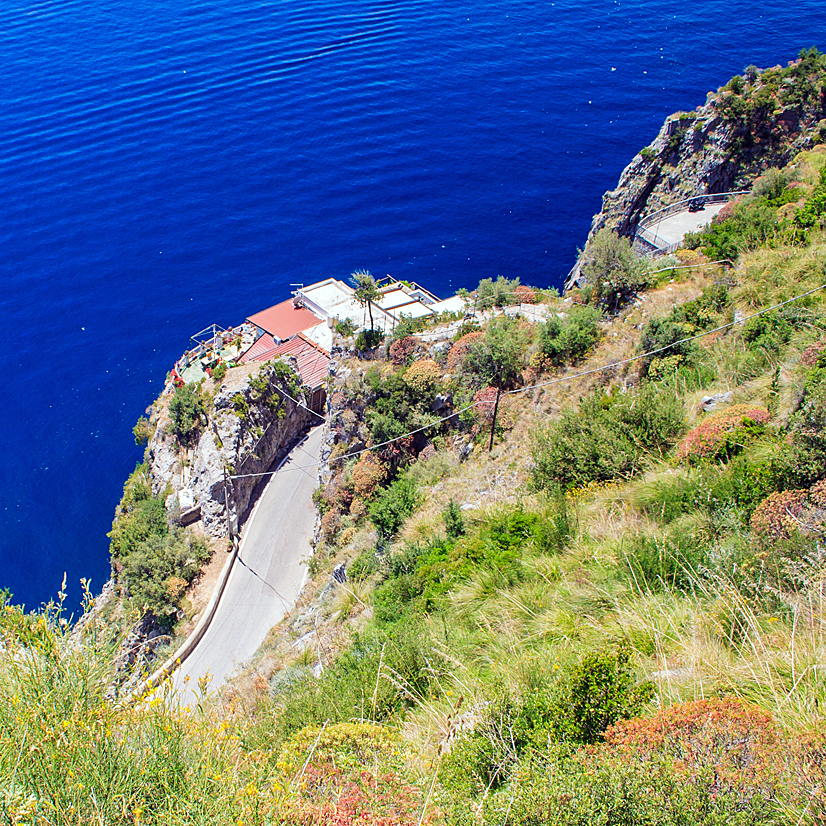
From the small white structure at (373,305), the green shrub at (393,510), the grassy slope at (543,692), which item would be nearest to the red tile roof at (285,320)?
the small white structure at (373,305)

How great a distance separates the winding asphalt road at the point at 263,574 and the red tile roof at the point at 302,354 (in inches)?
191

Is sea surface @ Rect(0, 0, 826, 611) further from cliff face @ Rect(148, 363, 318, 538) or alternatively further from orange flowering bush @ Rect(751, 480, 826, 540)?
orange flowering bush @ Rect(751, 480, 826, 540)

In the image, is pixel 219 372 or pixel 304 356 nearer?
pixel 219 372

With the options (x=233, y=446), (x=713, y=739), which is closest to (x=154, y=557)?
(x=233, y=446)

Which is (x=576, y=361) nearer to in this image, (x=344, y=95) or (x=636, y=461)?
(x=636, y=461)

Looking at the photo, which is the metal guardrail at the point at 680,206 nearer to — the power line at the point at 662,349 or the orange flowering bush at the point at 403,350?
the orange flowering bush at the point at 403,350

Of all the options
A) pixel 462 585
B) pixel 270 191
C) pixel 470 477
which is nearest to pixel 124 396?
pixel 270 191

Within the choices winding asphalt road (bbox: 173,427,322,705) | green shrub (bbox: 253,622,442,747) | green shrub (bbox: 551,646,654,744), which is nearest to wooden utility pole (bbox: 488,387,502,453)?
green shrub (bbox: 253,622,442,747)

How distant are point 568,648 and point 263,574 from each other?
21.7 m

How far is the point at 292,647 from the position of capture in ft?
43.5

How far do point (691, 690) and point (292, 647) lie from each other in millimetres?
9723

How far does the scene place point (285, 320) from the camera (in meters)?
41.0

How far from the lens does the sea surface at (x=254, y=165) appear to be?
41.1m

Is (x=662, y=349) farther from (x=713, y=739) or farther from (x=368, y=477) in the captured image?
(x=713, y=739)
